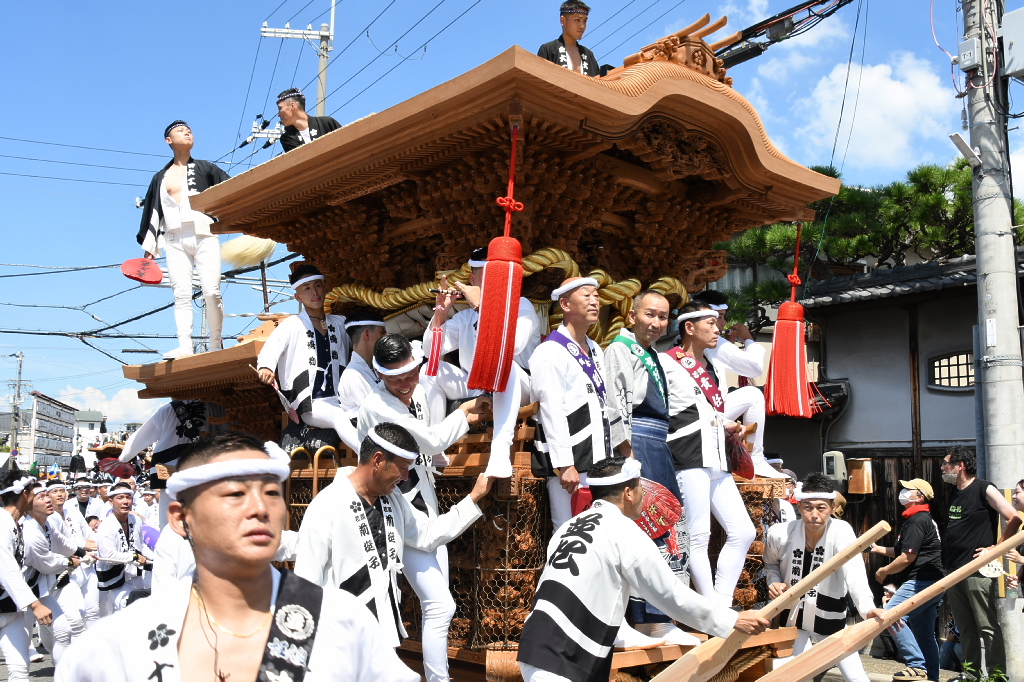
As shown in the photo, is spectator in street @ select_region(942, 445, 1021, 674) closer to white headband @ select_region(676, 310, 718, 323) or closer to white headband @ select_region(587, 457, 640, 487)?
white headband @ select_region(676, 310, 718, 323)

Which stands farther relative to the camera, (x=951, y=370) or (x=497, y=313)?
(x=951, y=370)

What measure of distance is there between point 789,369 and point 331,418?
3207mm

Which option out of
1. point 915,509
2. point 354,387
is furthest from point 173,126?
point 915,509

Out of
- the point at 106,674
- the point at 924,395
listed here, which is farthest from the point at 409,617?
the point at 924,395

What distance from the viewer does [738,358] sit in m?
6.37

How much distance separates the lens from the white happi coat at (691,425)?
540 centimetres

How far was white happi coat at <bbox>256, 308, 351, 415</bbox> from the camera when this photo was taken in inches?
236

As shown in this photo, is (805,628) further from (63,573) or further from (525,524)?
(63,573)

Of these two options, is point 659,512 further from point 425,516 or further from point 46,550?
point 46,550

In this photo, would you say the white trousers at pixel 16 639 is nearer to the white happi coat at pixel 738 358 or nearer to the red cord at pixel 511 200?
the red cord at pixel 511 200

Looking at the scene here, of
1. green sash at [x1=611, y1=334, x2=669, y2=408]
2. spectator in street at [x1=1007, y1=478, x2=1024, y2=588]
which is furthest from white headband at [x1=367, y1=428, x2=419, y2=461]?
spectator in street at [x1=1007, y1=478, x2=1024, y2=588]

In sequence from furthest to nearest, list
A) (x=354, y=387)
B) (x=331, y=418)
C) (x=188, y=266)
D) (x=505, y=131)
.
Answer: (x=188, y=266) < (x=331, y=418) < (x=354, y=387) < (x=505, y=131)

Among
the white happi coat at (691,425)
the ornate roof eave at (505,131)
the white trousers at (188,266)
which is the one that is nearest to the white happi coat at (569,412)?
the white happi coat at (691,425)

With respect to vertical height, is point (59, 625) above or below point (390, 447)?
below
